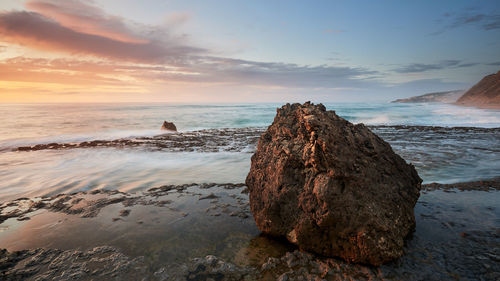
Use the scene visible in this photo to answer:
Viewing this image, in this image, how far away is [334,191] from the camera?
3.09 meters

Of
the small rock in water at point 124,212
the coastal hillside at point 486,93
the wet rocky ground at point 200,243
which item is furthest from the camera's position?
the coastal hillside at point 486,93

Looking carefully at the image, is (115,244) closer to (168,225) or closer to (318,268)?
(168,225)

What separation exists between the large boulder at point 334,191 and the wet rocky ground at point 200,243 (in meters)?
0.22

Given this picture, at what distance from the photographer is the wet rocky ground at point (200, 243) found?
2908 mm

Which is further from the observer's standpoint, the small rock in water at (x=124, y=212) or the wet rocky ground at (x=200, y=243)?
the small rock in water at (x=124, y=212)

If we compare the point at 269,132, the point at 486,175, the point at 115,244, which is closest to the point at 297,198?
the point at 269,132

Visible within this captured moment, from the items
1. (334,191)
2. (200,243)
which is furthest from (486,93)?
(200,243)

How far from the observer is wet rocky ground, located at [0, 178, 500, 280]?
9.54 ft

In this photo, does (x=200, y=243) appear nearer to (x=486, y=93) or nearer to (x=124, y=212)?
(x=124, y=212)

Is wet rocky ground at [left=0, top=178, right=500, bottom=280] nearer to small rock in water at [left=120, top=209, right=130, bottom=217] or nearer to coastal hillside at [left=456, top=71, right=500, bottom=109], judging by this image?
small rock in water at [left=120, top=209, right=130, bottom=217]

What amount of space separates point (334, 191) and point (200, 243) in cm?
203

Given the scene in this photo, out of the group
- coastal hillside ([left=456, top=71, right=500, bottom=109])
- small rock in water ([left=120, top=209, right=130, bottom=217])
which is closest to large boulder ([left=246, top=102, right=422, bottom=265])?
small rock in water ([left=120, top=209, right=130, bottom=217])

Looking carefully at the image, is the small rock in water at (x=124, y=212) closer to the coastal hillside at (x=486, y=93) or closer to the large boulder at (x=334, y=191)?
the large boulder at (x=334, y=191)

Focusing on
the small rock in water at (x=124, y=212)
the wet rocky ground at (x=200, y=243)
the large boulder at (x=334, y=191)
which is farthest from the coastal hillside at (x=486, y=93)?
the small rock in water at (x=124, y=212)
